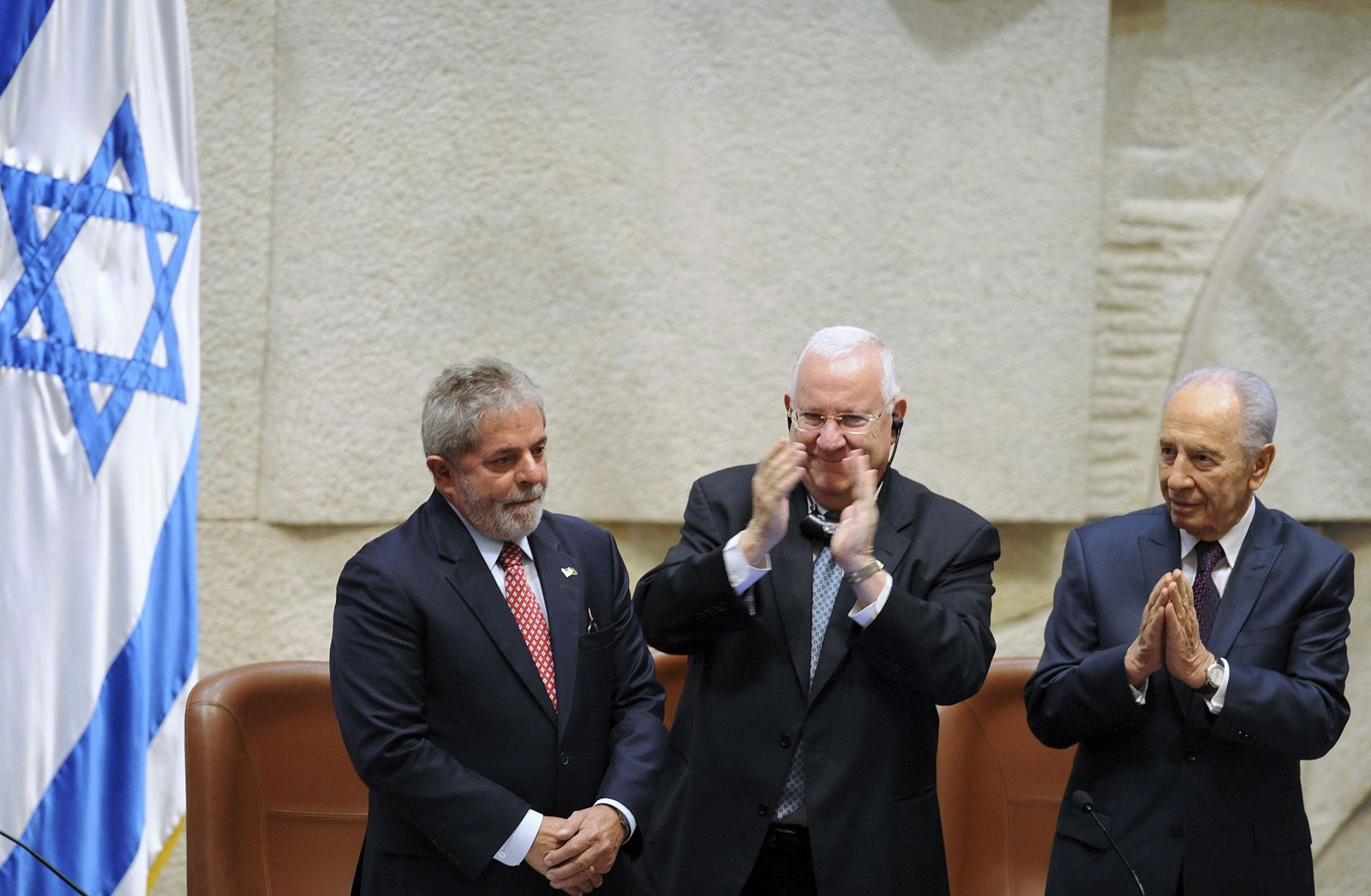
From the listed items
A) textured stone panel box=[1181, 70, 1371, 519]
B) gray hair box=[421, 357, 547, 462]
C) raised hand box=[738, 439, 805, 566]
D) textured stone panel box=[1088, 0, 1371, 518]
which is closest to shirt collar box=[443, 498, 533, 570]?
gray hair box=[421, 357, 547, 462]

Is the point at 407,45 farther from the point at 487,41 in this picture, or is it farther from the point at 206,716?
the point at 206,716

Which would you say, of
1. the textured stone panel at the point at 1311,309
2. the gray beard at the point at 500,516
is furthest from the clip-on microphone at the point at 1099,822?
the textured stone panel at the point at 1311,309

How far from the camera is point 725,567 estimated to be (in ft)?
7.11

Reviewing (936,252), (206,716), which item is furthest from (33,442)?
(936,252)

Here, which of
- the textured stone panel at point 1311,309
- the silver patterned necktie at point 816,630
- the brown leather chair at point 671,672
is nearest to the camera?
the silver patterned necktie at point 816,630

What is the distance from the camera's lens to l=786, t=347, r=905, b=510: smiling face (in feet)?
7.20

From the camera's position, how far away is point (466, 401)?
7.08ft

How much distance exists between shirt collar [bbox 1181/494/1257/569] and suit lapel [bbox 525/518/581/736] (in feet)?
3.25

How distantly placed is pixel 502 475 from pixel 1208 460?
45.0 inches

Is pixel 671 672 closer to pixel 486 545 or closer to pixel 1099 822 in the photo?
pixel 486 545

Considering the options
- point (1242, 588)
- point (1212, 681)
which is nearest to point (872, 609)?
point (1212, 681)

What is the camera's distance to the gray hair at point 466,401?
2.15m

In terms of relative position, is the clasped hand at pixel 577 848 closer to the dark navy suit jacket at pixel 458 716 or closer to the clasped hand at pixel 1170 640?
the dark navy suit jacket at pixel 458 716

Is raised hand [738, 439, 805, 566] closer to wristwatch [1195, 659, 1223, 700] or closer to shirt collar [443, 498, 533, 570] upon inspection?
shirt collar [443, 498, 533, 570]
